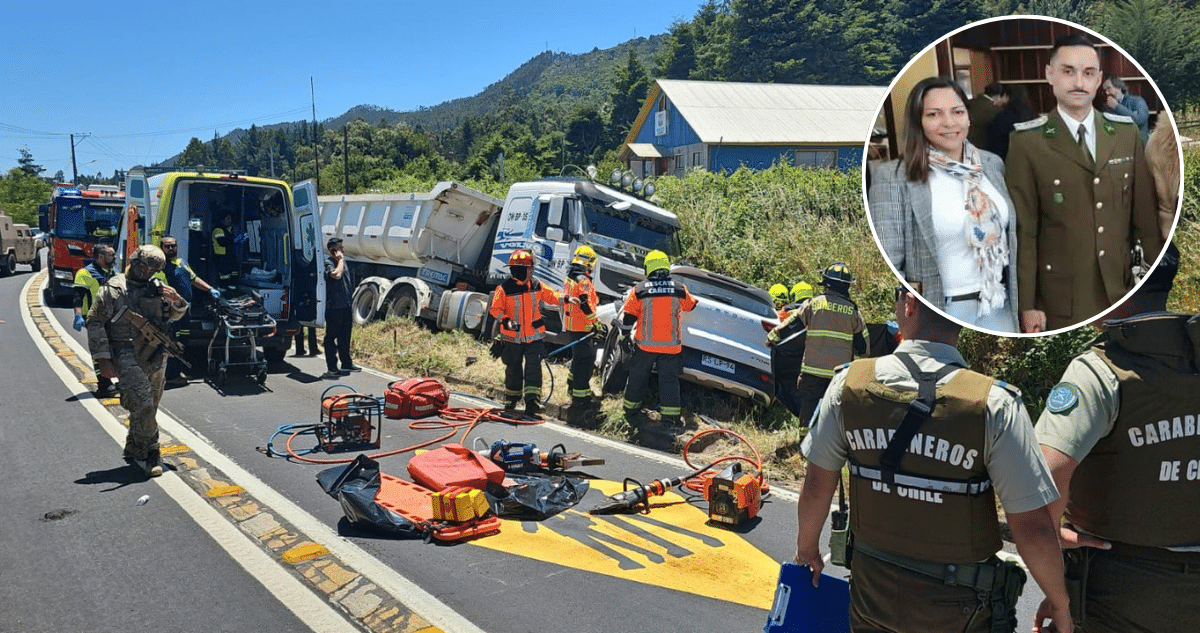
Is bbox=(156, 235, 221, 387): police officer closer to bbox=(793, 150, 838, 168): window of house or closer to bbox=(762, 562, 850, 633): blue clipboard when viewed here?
bbox=(762, 562, 850, 633): blue clipboard

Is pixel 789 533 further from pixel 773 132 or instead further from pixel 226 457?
pixel 773 132

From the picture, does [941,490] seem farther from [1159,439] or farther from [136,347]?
[136,347]

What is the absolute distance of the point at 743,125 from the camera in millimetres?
37562

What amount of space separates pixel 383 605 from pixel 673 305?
4.52 meters

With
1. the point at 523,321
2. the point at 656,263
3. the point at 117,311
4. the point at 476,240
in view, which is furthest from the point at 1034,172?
the point at 476,240

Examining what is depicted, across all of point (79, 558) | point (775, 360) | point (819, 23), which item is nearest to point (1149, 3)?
point (775, 360)

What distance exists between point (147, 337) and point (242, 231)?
22.0ft

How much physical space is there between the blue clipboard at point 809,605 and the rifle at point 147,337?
6069 mm

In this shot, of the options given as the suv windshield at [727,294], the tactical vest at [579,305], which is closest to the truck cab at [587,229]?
the tactical vest at [579,305]

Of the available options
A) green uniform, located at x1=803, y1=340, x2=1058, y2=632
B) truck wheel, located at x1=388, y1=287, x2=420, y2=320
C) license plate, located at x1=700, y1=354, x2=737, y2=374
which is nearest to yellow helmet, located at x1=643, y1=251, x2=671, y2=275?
license plate, located at x1=700, y1=354, x2=737, y2=374

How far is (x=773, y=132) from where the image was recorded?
36688 millimetres

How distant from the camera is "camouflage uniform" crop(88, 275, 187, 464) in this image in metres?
6.98

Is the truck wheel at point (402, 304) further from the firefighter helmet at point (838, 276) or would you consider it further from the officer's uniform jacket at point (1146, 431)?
the officer's uniform jacket at point (1146, 431)

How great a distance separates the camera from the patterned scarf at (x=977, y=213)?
5.40ft
